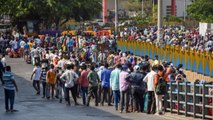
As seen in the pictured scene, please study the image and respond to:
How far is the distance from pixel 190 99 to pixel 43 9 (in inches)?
1808

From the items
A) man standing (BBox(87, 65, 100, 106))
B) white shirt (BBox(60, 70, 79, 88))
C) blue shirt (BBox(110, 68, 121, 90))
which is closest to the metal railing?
blue shirt (BBox(110, 68, 121, 90))

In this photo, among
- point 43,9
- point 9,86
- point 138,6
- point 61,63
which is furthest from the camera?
point 138,6

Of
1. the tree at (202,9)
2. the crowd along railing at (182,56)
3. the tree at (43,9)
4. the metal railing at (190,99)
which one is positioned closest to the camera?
the metal railing at (190,99)

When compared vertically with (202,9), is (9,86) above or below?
below

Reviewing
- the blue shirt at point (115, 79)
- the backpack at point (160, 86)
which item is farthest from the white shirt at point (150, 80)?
the blue shirt at point (115, 79)

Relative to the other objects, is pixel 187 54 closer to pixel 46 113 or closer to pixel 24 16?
pixel 46 113

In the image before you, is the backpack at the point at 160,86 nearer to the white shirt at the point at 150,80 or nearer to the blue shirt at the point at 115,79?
the white shirt at the point at 150,80

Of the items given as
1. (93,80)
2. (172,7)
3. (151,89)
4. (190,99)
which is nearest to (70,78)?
(93,80)

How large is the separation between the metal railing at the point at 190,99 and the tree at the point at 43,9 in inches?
1688

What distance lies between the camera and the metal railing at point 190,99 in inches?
764

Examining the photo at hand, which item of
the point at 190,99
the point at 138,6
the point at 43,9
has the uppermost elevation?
the point at 138,6

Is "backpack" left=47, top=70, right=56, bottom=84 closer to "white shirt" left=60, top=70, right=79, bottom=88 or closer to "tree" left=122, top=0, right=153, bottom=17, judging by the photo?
"white shirt" left=60, top=70, right=79, bottom=88

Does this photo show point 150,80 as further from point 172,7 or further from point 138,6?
point 138,6

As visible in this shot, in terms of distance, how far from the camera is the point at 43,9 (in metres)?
65.2
